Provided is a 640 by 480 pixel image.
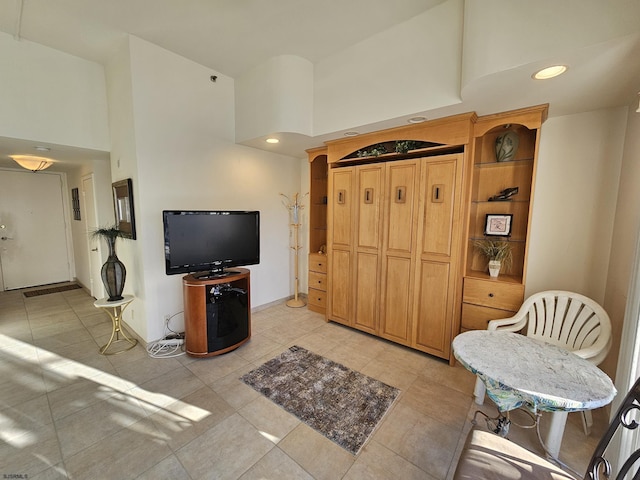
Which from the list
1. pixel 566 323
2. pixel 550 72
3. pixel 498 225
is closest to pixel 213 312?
pixel 498 225

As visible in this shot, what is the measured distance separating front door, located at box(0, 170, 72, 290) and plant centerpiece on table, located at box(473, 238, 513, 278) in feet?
24.8

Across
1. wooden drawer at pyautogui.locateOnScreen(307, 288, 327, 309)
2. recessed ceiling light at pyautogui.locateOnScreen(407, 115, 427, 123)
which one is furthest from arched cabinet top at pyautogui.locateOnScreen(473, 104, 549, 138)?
wooden drawer at pyautogui.locateOnScreen(307, 288, 327, 309)

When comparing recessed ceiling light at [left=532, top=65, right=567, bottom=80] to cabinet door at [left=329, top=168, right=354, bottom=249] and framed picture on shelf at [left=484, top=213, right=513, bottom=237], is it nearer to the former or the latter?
framed picture on shelf at [left=484, top=213, right=513, bottom=237]

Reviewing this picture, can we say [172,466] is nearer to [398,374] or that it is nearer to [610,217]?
[398,374]

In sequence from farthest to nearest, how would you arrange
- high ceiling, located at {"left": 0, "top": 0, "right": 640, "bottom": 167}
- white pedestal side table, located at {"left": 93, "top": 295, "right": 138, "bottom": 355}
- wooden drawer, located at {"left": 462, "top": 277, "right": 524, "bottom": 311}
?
1. white pedestal side table, located at {"left": 93, "top": 295, "right": 138, "bottom": 355}
2. wooden drawer, located at {"left": 462, "top": 277, "right": 524, "bottom": 311}
3. high ceiling, located at {"left": 0, "top": 0, "right": 640, "bottom": 167}

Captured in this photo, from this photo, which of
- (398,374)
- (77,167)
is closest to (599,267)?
(398,374)

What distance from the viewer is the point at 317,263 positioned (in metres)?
4.11

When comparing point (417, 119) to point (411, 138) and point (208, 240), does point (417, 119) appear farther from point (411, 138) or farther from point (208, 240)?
point (208, 240)

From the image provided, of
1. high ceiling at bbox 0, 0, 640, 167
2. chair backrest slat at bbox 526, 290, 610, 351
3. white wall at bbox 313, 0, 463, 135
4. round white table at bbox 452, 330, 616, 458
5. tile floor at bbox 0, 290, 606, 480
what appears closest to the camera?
round white table at bbox 452, 330, 616, 458

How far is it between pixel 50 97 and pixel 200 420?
3.69 meters

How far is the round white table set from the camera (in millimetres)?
1270

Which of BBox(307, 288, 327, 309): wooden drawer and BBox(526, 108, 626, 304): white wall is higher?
BBox(526, 108, 626, 304): white wall

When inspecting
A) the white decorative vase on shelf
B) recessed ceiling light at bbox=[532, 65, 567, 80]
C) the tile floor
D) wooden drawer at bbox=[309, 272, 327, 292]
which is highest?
recessed ceiling light at bbox=[532, 65, 567, 80]

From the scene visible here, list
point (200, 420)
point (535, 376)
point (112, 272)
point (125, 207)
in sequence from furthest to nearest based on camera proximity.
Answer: point (125, 207)
point (112, 272)
point (200, 420)
point (535, 376)
